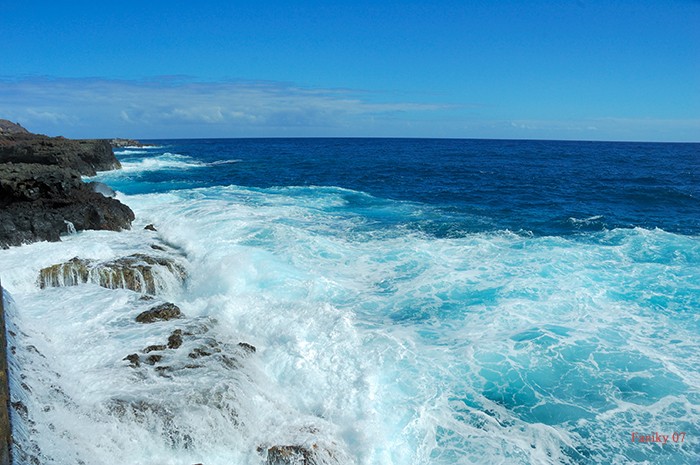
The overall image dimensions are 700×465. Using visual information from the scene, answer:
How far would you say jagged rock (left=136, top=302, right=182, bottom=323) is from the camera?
998 cm

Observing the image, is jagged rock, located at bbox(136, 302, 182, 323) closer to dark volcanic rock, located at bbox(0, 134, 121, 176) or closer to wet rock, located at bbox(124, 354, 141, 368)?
wet rock, located at bbox(124, 354, 141, 368)

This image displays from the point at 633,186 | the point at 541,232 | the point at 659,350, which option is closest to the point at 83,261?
the point at 659,350

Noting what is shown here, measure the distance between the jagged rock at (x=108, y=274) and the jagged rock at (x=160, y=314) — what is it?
6.74 ft

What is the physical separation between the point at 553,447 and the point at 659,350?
173 inches

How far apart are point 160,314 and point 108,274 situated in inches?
117

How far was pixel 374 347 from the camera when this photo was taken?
9836 mm

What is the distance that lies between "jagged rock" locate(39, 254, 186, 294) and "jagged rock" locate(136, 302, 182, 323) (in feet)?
6.74

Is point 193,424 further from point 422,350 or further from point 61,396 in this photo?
point 422,350

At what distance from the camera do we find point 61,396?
682 cm

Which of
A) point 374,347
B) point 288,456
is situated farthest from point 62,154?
point 288,456

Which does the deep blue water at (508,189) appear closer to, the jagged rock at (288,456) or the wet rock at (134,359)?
the wet rock at (134,359)

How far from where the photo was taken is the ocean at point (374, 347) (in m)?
6.84

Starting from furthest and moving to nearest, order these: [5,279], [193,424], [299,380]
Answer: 1. [5,279]
2. [299,380]
3. [193,424]

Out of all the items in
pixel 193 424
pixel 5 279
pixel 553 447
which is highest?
pixel 5 279
